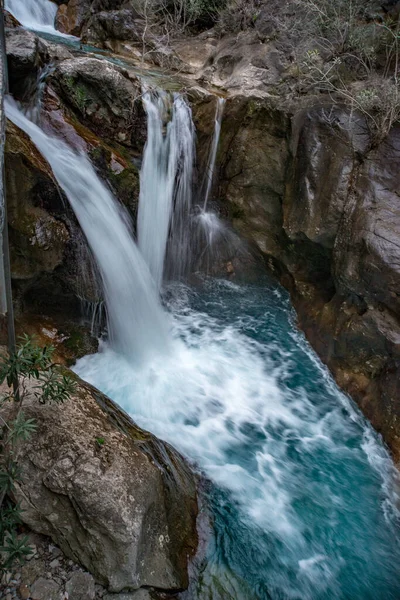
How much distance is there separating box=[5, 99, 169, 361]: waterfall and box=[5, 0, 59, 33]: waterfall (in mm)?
7645

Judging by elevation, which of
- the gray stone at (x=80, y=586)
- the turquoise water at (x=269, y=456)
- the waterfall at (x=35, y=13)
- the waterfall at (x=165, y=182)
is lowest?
the turquoise water at (x=269, y=456)

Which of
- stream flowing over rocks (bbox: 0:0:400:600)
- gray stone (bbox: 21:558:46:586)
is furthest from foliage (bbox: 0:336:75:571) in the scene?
stream flowing over rocks (bbox: 0:0:400:600)

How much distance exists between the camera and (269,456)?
4.56m

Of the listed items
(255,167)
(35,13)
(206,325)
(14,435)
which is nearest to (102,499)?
(14,435)

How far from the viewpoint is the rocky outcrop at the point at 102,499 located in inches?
99.1

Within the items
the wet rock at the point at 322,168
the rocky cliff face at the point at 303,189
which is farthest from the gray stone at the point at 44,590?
the wet rock at the point at 322,168

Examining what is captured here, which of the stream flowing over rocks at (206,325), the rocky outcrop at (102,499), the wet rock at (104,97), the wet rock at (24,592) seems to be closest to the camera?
the wet rock at (24,592)

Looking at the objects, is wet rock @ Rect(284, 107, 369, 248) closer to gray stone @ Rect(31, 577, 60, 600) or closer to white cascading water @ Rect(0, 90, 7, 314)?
white cascading water @ Rect(0, 90, 7, 314)

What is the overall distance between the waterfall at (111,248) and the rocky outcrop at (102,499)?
2707mm

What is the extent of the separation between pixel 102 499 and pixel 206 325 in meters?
4.47

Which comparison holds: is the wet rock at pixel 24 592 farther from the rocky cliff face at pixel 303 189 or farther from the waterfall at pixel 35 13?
the waterfall at pixel 35 13

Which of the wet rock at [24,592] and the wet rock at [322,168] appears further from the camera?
the wet rock at [322,168]

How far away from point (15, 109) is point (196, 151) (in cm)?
349

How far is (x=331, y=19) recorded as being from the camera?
24.5 ft
